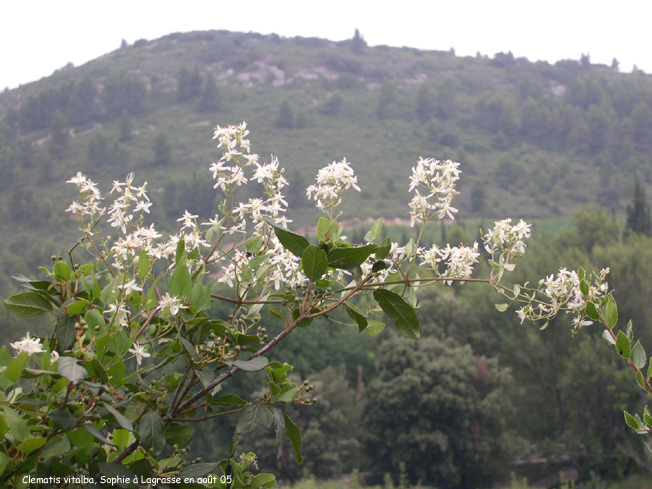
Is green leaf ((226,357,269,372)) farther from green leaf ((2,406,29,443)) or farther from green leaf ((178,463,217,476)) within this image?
green leaf ((2,406,29,443))

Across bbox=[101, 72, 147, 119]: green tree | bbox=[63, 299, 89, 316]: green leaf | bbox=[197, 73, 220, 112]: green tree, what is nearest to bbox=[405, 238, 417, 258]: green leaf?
bbox=[63, 299, 89, 316]: green leaf

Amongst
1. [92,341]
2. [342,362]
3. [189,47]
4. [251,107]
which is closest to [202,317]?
[92,341]

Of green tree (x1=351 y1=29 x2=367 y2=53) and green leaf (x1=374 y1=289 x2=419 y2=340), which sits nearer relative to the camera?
green leaf (x1=374 y1=289 x2=419 y2=340)

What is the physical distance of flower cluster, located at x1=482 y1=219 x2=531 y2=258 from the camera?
155cm

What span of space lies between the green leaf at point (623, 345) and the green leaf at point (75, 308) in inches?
54.7

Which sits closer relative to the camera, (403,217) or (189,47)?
(403,217)

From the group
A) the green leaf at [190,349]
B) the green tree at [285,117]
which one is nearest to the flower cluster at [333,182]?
the green leaf at [190,349]

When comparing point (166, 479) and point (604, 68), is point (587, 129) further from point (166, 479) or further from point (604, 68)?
point (166, 479)

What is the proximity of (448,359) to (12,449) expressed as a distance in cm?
2413

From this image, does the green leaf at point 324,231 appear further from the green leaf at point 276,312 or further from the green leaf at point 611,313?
the green leaf at point 611,313

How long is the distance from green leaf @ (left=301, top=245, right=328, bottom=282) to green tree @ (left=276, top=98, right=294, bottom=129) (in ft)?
306

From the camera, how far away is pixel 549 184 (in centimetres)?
7788

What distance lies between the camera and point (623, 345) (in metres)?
1.37

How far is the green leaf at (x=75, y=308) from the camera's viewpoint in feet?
3.43
